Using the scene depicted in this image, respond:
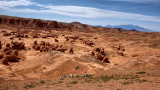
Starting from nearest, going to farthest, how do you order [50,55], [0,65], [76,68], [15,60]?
[76,68], [0,65], [50,55], [15,60]

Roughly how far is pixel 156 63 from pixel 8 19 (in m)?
55.5

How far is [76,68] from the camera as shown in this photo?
12.1m

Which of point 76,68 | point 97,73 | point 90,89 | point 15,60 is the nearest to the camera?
point 90,89

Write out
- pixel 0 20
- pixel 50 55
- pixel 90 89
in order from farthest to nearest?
pixel 0 20
pixel 50 55
pixel 90 89

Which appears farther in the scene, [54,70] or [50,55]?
[50,55]

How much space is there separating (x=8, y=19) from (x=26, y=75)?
51.5 meters

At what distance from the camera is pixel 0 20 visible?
5384cm

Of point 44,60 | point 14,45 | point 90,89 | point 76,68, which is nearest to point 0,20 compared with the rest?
point 14,45

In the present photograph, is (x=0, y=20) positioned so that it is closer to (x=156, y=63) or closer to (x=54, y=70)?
(x=54, y=70)

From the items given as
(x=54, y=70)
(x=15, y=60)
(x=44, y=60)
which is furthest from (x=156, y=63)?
(x=15, y=60)

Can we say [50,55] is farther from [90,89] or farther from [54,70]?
[90,89]

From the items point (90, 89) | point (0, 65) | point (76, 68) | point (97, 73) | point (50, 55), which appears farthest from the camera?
point (50, 55)

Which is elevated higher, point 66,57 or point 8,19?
point 8,19

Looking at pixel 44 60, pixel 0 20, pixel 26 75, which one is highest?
pixel 0 20
